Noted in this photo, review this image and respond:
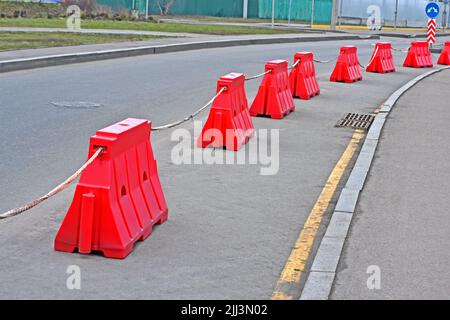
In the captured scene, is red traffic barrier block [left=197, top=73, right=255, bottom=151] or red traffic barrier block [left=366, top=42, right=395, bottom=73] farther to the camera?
red traffic barrier block [left=366, top=42, right=395, bottom=73]

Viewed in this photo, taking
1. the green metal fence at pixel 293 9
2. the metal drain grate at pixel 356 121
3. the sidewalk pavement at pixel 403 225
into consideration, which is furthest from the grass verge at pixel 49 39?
the green metal fence at pixel 293 9

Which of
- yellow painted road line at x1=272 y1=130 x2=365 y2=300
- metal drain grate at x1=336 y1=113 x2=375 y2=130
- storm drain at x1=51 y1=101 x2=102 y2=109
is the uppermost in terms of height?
storm drain at x1=51 y1=101 x2=102 y2=109

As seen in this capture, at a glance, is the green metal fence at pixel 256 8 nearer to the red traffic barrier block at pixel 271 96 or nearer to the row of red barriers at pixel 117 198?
the red traffic barrier block at pixel 271 96

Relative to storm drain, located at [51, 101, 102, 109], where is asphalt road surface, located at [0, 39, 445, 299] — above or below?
below

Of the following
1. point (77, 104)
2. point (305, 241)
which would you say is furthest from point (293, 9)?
point (305, 241)

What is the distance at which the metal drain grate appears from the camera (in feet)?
45.7

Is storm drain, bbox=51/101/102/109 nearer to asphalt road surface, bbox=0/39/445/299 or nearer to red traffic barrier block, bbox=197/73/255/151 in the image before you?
asphalt road surface, bbox=0/39/445/299

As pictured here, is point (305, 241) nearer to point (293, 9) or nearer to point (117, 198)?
point (117, 198)

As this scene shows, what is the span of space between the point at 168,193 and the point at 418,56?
21566 mm

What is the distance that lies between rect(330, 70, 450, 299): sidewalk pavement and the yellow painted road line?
0.94ft

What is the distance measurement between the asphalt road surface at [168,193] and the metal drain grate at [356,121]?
0.20 meters

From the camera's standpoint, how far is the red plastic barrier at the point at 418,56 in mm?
28766

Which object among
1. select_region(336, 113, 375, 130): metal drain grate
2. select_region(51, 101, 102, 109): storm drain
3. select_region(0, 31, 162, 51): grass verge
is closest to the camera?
select_region(336, 113, 375, 130): metal drain grate

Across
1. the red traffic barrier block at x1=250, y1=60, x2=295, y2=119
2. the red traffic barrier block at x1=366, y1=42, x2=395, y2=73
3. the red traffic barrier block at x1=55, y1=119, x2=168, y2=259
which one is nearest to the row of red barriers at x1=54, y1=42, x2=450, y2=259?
the red traffic barrier block at x1=55, y1=119, x2=168, y2=259
